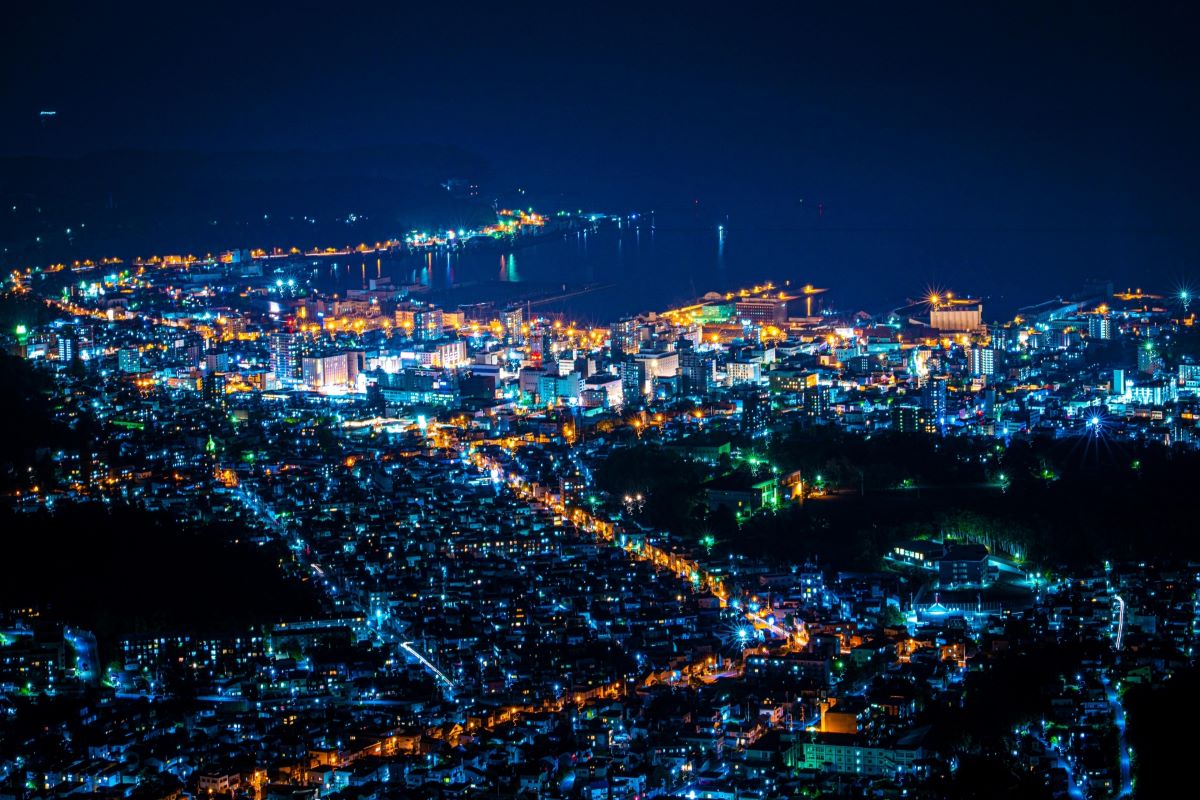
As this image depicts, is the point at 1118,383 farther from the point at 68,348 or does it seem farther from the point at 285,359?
the point at 68,348

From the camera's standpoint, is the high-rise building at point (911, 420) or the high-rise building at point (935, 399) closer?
the high-rise building at point (911, 420)

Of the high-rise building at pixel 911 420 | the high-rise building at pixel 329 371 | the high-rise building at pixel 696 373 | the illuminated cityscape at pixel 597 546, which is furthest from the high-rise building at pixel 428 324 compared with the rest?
the high-rise building at pixel 911 420

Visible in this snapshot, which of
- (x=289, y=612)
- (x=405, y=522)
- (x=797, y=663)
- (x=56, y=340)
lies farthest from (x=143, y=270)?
(x=797, y=663)

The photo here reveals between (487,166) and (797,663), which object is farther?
(487,166)

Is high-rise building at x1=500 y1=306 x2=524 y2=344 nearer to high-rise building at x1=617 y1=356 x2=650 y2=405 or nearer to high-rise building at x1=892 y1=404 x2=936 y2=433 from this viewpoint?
high-rise building at x1=617 y1=356 x2=650 y2=405

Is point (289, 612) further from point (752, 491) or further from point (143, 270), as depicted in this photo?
point (143, 270)

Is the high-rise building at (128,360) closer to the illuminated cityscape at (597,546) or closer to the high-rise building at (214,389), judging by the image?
the illuminated cityscape at (597,546)

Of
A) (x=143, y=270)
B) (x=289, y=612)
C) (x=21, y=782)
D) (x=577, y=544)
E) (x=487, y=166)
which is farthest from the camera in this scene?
(x=487, y=166)

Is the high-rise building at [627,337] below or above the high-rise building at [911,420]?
above
